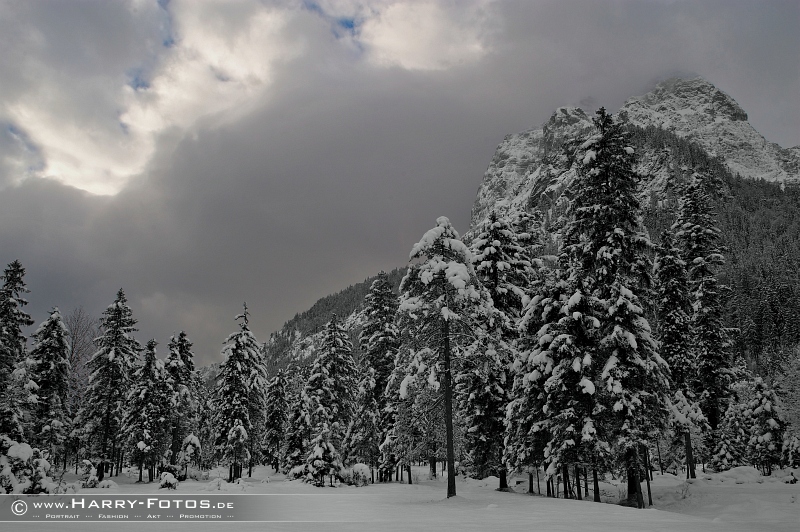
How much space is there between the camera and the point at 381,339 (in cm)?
4028

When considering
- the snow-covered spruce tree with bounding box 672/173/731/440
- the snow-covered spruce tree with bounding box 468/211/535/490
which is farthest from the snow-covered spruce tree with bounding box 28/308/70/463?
the snow-covered spruce tree with bounding box 672/173/731/440

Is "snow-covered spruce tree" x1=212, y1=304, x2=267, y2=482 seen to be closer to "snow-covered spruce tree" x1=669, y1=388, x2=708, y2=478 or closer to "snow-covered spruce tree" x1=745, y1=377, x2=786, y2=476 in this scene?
"snow-covered spruce tree" x1=669, y1=388, x2=708, y2=478

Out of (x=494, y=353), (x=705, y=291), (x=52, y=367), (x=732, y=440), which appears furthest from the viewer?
(x=732, y=440)

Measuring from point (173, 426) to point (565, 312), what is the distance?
39504 millimetres

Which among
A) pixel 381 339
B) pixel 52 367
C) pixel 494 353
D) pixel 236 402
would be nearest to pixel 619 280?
pixel 494 353

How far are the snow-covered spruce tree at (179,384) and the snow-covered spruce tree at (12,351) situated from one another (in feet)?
55.0

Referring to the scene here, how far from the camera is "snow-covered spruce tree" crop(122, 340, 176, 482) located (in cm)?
4362

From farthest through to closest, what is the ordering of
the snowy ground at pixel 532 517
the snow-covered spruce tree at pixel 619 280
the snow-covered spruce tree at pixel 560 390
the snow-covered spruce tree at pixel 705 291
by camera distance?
the snow-covered spruce tree at pixel 705 291, the snow-covered spruce tree at pixel 560 390, the snow-covered spruce tree at pixel 619 280, the snowy ground at pixel 532 517

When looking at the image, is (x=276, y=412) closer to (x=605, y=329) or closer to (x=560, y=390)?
(x=560, y=390)

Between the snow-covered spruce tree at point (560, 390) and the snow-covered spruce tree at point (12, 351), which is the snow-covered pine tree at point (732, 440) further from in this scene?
the snow-covered spruce tree at point (12, 351)

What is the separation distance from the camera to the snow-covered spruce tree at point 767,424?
4537cm

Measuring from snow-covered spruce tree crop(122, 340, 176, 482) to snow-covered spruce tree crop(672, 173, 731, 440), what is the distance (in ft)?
155

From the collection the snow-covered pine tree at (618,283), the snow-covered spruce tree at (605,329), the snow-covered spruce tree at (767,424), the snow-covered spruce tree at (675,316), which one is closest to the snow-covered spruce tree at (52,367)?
the snow-covered spruce tree at (605,329)

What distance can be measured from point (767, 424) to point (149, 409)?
60.0m
